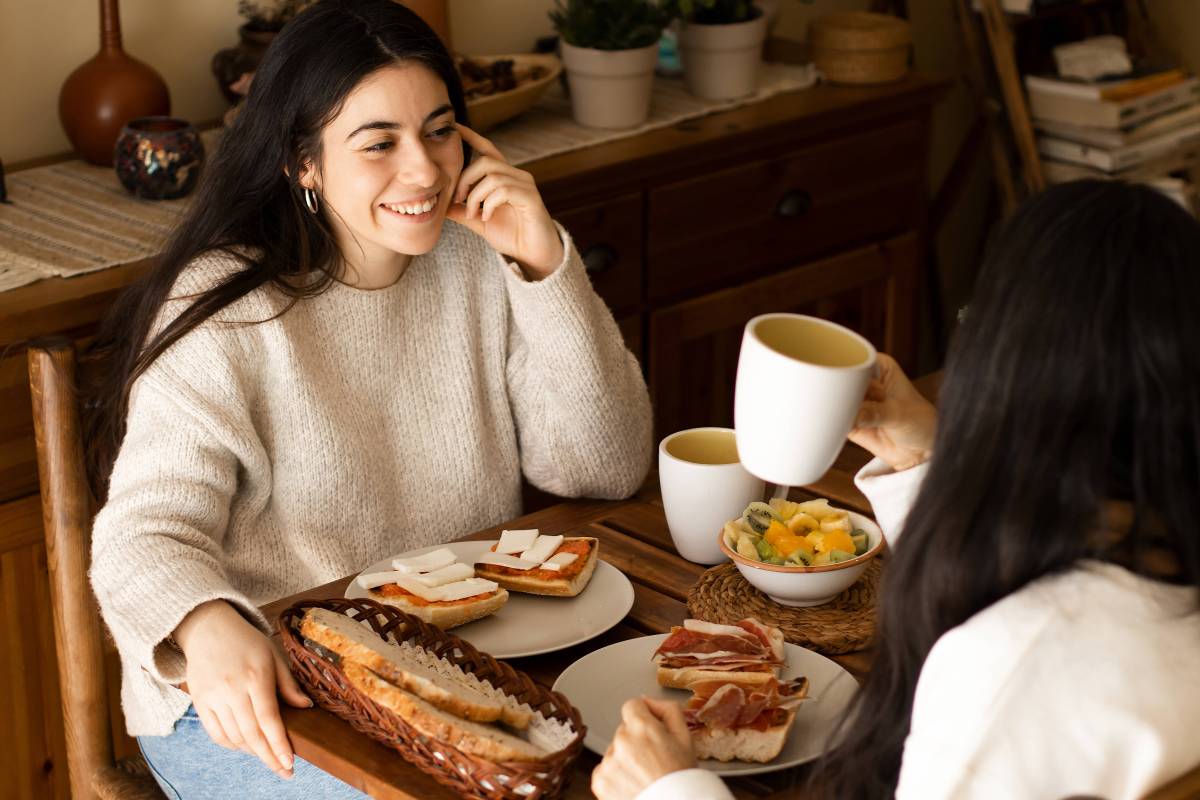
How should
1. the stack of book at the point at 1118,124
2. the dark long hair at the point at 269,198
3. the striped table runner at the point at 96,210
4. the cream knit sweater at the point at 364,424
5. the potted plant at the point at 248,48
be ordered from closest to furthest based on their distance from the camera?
the cream knit sweater at the point at 364,424 < the dark long hair at the point at 269,198 < the striped table runner at the point at 96,210 < the potted plant at the point at 248,48 < the stack of book at the point at 1118,124

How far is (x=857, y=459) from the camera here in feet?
5.45

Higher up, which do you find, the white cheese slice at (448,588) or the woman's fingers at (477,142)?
the woman's fingers at (477,142)

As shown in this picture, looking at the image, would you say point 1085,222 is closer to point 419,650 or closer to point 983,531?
point 983,531

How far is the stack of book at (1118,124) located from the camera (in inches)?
124

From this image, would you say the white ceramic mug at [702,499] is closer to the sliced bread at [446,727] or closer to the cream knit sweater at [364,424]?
the cream knit sweater at [364,424]

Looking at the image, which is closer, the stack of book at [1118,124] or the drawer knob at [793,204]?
the drawer knob at [793,204]

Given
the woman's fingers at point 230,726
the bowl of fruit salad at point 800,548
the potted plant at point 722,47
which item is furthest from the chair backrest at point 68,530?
the potted plant at point 722,47

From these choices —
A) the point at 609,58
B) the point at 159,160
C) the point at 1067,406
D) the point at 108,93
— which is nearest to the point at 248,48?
the point at 108,93

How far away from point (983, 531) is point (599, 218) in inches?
58.9

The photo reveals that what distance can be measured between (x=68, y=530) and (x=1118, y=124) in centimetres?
240

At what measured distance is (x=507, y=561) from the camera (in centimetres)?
135

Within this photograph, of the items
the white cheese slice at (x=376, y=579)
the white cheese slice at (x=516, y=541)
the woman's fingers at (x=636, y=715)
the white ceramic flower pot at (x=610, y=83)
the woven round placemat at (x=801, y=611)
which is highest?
the white ceramic flower pot at (x=610, y=83)

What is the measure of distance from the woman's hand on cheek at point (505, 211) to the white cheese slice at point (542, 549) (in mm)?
423

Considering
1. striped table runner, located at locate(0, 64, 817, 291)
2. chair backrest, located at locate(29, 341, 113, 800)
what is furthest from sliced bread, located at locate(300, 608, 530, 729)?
striped table runner, located at locate(0, 64, 817, 291)
